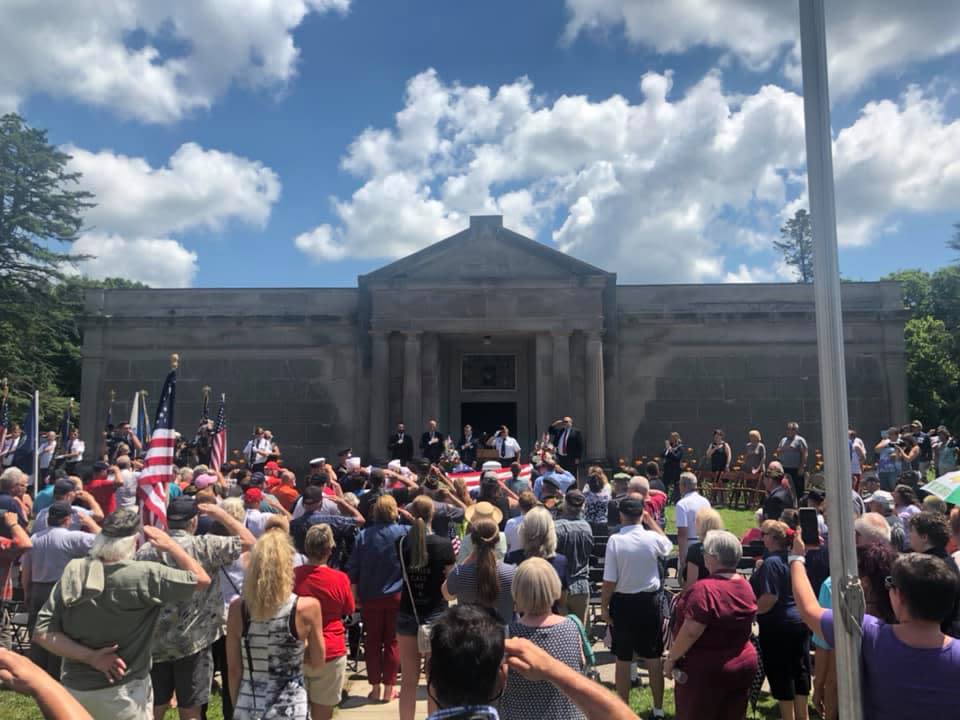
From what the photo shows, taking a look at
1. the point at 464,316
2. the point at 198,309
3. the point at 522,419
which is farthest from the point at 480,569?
the point at 198,309

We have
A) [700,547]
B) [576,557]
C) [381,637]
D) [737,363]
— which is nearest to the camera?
[700,547]

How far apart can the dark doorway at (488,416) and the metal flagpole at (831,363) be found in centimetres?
2431

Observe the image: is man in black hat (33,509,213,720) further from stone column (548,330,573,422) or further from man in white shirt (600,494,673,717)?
stone column (548,330,573,422)

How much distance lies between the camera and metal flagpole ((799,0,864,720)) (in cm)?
331

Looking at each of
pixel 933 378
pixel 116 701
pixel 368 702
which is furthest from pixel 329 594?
pixel 933 378

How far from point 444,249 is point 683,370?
942cm

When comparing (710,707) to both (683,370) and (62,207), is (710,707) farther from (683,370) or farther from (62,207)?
(62,207)

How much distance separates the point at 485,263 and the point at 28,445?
15.1 metres

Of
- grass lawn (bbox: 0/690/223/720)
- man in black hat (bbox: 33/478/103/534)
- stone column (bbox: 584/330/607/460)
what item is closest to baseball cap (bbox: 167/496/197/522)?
man in black hat (bbox: 33/478/103/534)

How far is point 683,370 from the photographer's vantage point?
26.8 meters

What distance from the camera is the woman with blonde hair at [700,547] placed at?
20.2 feet

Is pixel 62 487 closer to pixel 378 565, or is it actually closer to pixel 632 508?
pixel 378 565

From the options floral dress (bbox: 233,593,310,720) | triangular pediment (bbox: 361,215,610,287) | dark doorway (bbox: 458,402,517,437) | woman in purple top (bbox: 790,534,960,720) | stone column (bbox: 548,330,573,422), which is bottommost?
floral dress (bbox: 233,593,310,720)

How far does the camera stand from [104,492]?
33.2 feet
